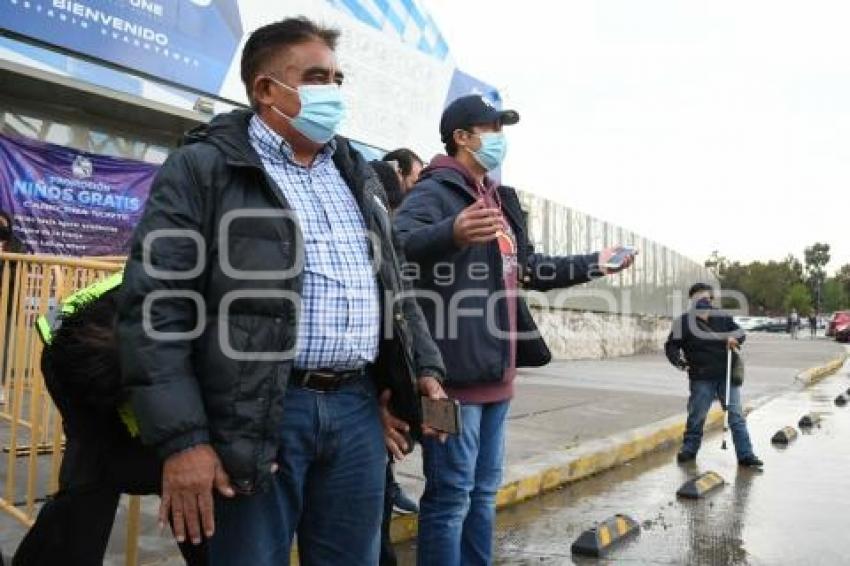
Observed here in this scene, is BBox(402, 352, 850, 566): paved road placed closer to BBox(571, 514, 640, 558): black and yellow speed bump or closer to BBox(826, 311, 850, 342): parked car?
BBox(571, 514, 640, 558): black and yellow speed bump

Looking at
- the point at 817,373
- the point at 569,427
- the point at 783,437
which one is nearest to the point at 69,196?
the point at 569,427

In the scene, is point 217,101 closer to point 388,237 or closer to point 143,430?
point 388,237

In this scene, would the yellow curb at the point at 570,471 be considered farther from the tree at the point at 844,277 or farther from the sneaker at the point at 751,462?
the tree at the point at 844,277

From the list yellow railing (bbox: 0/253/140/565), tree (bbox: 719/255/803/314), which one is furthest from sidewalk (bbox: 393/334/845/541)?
tree (bbox: 719/255/803/314)

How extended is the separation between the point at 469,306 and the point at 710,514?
3120mm

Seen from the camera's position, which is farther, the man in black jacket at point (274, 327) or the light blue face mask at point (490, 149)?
the light blue face mask at point (490, 149)

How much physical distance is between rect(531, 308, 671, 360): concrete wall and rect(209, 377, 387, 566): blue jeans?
522 inches

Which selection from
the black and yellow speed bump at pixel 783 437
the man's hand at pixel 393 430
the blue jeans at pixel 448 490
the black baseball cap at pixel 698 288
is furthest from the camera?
the black and yellow speed bump at pixel 783 437

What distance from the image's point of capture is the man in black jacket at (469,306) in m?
2.86

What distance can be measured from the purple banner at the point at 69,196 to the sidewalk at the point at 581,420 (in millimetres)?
3740

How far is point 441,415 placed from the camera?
2.26m

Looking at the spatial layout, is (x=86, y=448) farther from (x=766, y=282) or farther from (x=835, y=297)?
(x=835, y=297)

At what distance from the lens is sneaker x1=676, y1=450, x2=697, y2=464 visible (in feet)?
23.5

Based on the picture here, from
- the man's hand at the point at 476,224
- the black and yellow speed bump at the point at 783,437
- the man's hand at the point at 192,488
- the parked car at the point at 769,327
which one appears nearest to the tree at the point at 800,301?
the parked car at the point at 769,327
